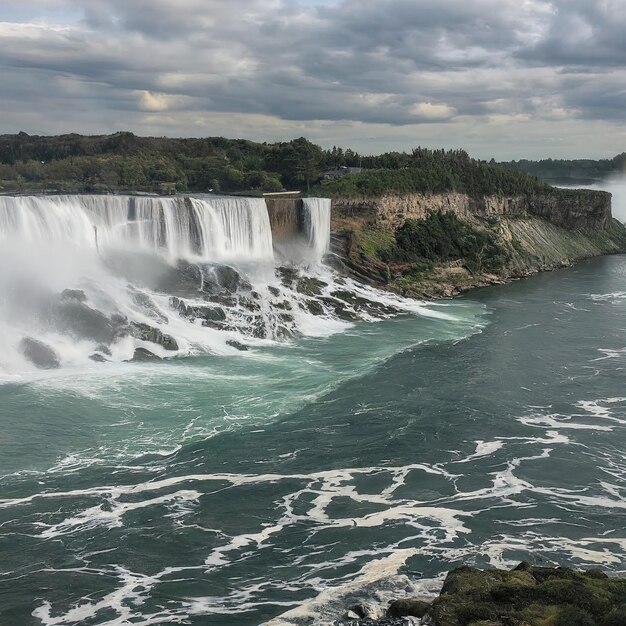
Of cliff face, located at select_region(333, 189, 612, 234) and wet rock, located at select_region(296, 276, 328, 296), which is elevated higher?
cliff face, located at select_region(333, 189, 612, 234)

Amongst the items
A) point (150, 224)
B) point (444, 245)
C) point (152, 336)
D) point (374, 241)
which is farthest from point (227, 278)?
point (444, 245)

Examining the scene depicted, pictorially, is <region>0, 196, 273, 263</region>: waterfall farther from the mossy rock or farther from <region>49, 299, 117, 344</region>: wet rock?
the mossy rock

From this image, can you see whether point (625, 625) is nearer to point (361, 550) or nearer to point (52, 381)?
point (361, 550)

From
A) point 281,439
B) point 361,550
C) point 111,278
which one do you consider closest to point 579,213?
point 111,278

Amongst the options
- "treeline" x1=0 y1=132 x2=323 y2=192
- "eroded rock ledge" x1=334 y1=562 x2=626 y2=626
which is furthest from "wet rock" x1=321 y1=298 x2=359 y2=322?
"eroded rock ledge" x1=334 y1=562 x2=626 y2=626

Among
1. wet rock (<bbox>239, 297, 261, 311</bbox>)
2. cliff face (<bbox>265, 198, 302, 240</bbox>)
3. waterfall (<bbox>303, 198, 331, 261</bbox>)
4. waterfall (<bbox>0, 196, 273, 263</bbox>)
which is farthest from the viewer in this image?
waterfall (<bbox>303, 198, 331, 261</bbox>)

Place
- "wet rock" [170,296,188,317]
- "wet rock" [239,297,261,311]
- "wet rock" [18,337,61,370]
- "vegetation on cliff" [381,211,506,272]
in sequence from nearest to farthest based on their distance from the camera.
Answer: "wet rock" [18,337,61,370]
"wet rock" [170,296,188,317]
"wet rock" [239,297,261,311]
"vegetation on cliff" [381,211,506,272]

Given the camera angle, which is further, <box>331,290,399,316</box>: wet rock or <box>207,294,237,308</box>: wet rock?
<box>331,290,399,316</box>: wet rock
